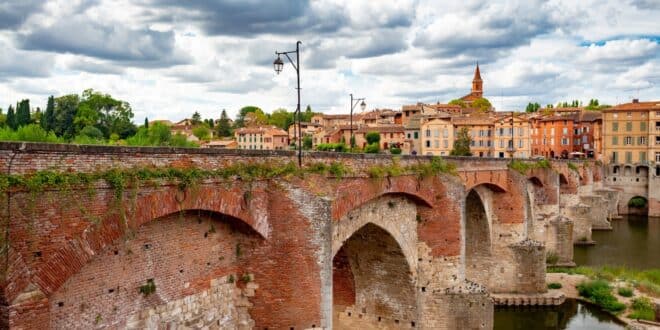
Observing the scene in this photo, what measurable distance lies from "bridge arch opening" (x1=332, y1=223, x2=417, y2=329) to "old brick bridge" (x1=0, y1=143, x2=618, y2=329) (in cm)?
4

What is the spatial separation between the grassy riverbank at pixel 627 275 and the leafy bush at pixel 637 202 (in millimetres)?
31769

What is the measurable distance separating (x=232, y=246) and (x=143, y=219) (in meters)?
3.45

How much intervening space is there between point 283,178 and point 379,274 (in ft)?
29.2

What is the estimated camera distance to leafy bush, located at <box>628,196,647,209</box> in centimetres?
6256

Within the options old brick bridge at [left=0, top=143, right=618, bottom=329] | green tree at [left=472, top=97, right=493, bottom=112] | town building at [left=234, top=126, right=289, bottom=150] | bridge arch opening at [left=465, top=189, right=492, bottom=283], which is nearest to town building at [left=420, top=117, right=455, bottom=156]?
town building at [left=234, top=126, right=289, bottom=150]

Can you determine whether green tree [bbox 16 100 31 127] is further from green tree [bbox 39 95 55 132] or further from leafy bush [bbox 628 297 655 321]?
leafy bush [bbox 628 297 655 321]

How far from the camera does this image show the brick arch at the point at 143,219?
8481 millimetres

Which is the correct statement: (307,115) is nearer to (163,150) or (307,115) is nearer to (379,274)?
(379,274)

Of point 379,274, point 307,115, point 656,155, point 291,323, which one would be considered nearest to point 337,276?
point 379,274

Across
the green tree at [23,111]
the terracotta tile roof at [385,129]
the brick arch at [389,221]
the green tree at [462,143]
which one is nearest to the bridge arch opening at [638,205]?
the green tree at [462,143]

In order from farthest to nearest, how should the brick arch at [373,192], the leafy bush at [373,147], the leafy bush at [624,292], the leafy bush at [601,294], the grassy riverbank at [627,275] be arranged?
the leafy bush at [373,147] < the grassy riverbank at [627,275] < the leafy bush at [624,292] < the leafy bush at [601,294] < the brick arch at [373,192]

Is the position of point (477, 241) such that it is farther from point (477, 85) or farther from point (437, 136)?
point (477, 85)

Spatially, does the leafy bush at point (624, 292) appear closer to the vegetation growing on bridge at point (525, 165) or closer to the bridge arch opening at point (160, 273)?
the vegetation growing on bridge at point (525, 165)

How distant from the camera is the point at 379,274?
20.7 metres
